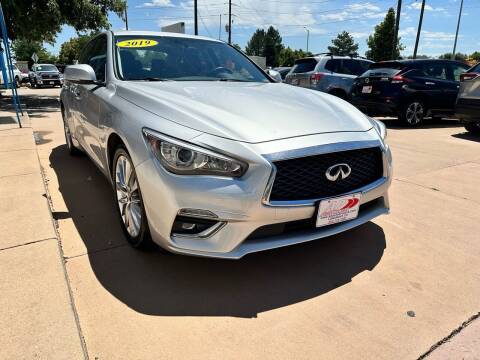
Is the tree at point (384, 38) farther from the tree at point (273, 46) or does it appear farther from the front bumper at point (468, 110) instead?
the front bumper at point (468, 110)

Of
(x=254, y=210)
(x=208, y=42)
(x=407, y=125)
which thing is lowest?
(x=407, y=125)

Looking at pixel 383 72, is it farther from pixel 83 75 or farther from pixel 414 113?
pixel 83 75

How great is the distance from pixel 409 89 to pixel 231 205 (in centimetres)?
822

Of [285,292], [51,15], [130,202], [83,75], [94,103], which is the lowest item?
[285,292]

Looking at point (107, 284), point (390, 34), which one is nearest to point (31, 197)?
point (107, 284)

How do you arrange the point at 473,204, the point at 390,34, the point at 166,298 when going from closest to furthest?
the point at 166,298 → the point at 473,204 → the point at 390,34

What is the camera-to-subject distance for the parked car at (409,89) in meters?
9.01

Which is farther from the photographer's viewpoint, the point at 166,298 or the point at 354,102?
the point at 354,102

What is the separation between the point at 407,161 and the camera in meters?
5.75

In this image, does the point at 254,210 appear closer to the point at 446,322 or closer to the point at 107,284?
the point at 107,284

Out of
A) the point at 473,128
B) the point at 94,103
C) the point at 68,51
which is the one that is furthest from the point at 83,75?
the point at 68,51

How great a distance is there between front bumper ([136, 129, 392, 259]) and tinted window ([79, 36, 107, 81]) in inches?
69.1

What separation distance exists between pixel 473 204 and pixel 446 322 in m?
2.25

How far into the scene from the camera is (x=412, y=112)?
9.23 metres
